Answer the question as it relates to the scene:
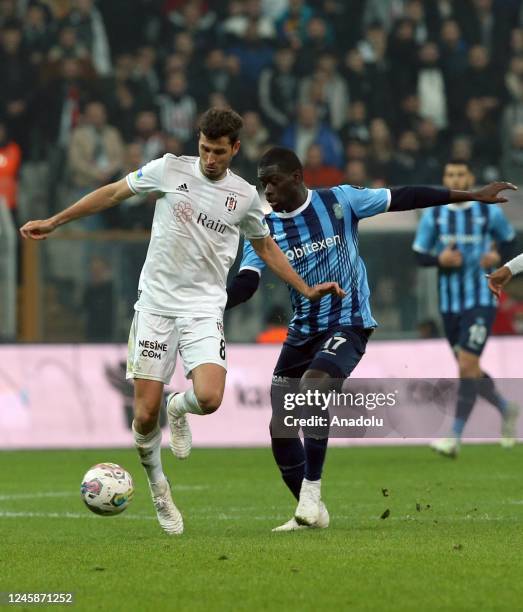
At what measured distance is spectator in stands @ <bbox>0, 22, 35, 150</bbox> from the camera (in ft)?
59.3

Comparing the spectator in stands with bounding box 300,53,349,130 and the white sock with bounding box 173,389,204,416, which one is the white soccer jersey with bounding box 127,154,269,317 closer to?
the white sock with bounding box 173,389,204,416

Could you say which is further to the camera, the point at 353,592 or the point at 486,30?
the point at 486,30

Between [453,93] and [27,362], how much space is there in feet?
27.0

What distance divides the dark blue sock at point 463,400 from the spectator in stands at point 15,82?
7462 mm

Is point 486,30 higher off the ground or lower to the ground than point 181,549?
higher

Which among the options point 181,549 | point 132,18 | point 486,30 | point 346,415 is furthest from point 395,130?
point 181,549

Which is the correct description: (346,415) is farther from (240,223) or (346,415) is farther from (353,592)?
(353,592)

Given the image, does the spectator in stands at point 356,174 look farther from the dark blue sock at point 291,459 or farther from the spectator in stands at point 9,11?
the dark blue sock at point 291,459

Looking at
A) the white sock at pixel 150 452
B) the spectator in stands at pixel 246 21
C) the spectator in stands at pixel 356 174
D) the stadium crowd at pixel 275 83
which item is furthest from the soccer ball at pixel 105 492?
the spectator in stands at pixel 246 21

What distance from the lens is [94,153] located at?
17.5 m

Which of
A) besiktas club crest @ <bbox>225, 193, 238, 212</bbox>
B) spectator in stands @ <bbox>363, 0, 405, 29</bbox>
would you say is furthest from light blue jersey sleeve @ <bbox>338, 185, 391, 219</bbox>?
spectator in stands @ <bbox>363, 0, 405, 29</bbox>

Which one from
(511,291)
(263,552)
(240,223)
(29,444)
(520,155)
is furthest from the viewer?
(520,155)

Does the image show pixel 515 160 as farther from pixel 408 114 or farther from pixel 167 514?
pixel 167 514

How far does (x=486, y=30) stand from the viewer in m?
20.5
